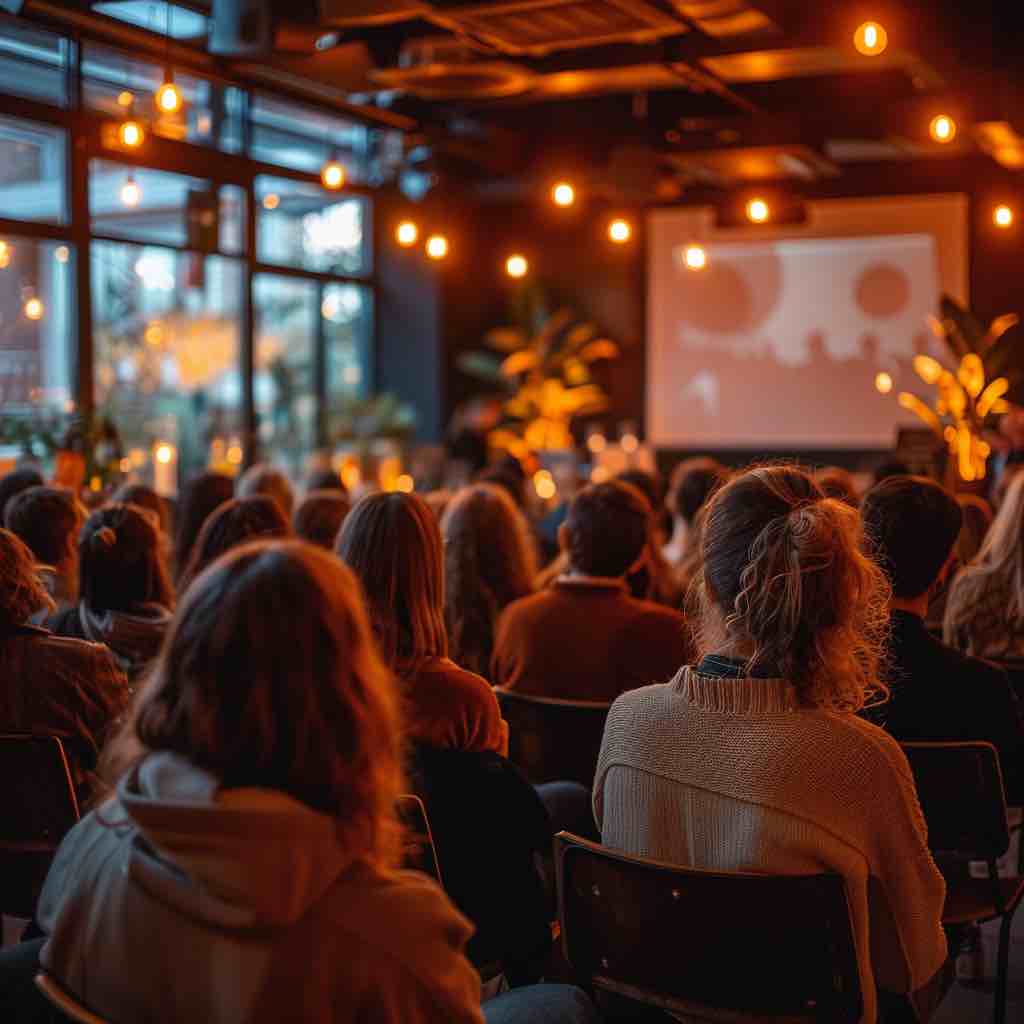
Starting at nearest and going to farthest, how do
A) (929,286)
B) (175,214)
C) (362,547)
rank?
(362,547), (175,214), (929,286)

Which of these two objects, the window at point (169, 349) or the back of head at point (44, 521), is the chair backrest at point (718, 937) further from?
the window at point (169, 349)

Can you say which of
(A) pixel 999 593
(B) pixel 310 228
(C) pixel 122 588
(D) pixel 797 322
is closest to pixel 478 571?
(C) pixel 122 588

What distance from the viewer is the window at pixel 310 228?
10367mm

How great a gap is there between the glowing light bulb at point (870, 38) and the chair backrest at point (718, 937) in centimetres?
437

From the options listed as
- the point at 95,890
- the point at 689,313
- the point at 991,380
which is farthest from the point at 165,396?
the point at 95,890

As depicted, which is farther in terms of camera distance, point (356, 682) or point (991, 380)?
point (991, 380)

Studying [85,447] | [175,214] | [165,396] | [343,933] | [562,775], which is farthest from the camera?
[165,396]

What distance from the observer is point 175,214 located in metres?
9.38

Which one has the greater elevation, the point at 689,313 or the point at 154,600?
the point at 689,313

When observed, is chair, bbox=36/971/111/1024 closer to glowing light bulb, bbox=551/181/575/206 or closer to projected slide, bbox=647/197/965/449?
glowing light bulb, bbox=551/181/575/206

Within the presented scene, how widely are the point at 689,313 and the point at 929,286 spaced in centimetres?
216

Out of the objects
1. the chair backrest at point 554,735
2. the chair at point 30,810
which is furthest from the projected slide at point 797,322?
the chair at point 30,810

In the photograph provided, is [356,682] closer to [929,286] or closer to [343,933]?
[343,933]

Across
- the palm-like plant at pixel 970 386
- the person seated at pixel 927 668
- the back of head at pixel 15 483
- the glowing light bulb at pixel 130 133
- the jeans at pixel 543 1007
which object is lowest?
the jeans at pixel 543 1007
